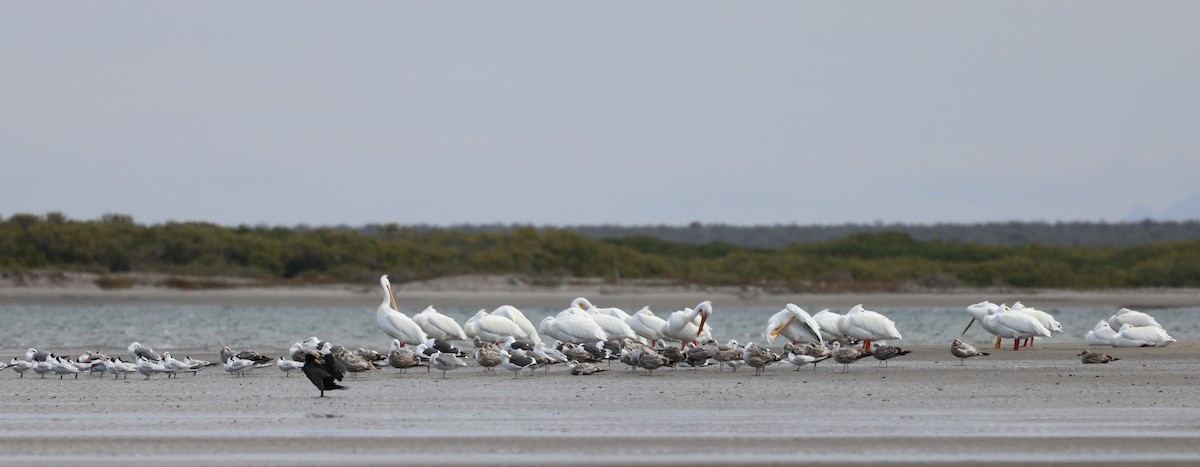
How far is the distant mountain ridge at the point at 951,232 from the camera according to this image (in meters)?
91.2

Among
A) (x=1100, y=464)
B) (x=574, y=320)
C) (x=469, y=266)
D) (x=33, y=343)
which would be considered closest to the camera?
(x=1100, y=464)

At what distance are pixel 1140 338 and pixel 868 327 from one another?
363 cm

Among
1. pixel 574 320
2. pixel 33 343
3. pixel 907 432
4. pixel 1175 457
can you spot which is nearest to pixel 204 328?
pixel 33 343

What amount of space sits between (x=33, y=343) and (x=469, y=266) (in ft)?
92.0

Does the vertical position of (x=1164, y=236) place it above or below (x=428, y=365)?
above

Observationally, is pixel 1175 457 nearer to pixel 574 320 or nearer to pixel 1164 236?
pixel 574 320

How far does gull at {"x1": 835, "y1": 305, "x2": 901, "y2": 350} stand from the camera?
826 inches

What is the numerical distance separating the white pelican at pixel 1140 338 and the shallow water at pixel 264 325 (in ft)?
14.4

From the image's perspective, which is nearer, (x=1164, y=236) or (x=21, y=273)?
(x=21, y=273)

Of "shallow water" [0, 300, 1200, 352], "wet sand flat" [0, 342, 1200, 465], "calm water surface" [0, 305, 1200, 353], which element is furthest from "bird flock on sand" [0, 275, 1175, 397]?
"shallow water" [0, 300, 1200, 352]

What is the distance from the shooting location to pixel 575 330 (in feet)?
68.6

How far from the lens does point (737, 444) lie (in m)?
10.7

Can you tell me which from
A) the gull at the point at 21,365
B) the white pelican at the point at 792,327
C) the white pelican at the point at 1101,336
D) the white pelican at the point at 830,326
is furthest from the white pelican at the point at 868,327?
the gull at the point at 21,365

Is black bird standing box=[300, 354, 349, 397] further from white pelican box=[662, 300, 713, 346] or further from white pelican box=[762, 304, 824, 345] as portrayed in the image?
white pelican box=[762, 304, 824, 345]
